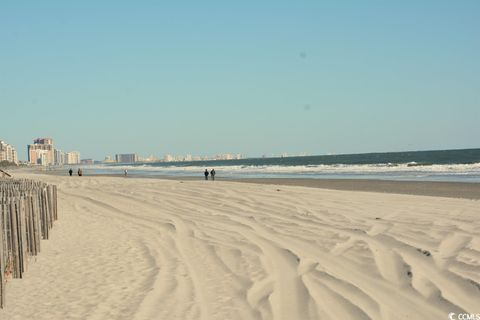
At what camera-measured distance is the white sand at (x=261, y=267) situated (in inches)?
206

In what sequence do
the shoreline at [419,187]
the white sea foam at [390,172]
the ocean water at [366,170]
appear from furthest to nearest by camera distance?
the ocean water at [366,170] < the white sea foam at [390,172] < the shoreline at [419,187]

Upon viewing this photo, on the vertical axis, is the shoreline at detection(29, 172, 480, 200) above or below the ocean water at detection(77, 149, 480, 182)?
below

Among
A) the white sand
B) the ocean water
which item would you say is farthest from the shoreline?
the white sand

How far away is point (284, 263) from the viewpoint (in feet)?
24.0

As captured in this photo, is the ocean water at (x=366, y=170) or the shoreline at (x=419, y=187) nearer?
the shoreline at (x=419, y=187)

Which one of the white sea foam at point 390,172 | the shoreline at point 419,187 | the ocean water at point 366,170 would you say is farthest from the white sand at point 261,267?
the white sea foam at point 390,172

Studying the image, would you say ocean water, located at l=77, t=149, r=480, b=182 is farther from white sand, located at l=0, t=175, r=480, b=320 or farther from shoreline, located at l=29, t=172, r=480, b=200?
white sand, located at l=0, t=175, r=480, b=320

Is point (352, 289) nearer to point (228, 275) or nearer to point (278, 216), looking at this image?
point (228, 275)

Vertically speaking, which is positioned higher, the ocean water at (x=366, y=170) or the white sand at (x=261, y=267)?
the ocean water at (x=366, y=170)

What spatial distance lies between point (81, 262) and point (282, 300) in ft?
13.1

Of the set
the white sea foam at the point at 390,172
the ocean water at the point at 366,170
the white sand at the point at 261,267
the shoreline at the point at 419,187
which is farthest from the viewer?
the ocean water at the point at 366,170

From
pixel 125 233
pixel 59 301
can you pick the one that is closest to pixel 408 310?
pixel 59 301

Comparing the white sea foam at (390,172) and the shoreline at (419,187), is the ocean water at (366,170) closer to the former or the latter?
the white sea foam at (390,172)

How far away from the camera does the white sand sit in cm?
523
